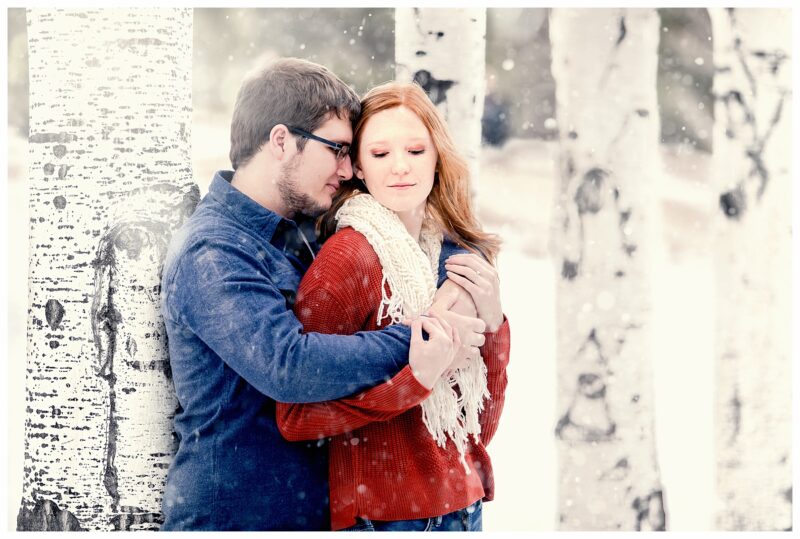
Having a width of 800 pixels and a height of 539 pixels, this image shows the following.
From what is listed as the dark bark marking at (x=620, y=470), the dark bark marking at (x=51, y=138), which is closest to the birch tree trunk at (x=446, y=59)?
the dark bark marking at (x=51, y=138)

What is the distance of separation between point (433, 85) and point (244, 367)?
1.81 metres

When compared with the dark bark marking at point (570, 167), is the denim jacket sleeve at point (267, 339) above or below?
below

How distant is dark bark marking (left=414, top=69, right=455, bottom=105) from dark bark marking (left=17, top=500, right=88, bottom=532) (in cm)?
233

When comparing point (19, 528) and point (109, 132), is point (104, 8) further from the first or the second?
point (19, 528)

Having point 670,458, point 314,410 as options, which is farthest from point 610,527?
point 314,410

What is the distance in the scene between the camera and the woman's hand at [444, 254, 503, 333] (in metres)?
2.60

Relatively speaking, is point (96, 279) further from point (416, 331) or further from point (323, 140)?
point (416, 331)

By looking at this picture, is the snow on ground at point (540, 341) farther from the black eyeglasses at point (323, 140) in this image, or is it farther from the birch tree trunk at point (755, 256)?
the black eyeglasses at point (323, 140)

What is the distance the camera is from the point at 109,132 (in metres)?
2.78

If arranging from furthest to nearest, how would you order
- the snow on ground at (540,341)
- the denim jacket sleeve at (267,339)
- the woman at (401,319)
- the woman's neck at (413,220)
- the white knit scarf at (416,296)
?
1. the snow on ground at (540,341)
2. the woman's neck at (413,220)
3. the white knit scarf at (416,296)
4. the woman at (401,319)
5. the denim jacket sleeve at (267,339)

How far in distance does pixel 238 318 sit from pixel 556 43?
8.91 feet

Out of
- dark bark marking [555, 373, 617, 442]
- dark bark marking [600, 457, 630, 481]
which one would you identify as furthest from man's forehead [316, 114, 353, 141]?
dark bark marking [600, 457, 630, 481]

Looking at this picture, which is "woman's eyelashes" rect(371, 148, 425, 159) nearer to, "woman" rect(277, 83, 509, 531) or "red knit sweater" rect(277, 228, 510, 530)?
"woman" rect(277, 83, 509, 531)

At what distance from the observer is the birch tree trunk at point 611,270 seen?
4098 mm
